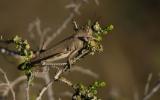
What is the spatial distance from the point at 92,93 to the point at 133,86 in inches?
238

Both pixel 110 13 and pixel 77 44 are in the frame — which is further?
pixel 110 13

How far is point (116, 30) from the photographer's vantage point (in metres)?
10.2

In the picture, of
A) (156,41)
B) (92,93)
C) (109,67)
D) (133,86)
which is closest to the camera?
(92,93)

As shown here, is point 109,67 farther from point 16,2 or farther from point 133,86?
point 16,2

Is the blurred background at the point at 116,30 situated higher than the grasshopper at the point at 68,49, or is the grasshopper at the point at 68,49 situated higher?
the blurred background at the point at 116,30

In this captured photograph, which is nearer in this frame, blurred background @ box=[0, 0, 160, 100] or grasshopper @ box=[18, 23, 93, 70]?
grasshopper @ box=[18, 23, 93, 70]

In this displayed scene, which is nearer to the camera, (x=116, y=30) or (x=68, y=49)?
(x=68, y=49)

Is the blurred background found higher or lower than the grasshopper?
higher

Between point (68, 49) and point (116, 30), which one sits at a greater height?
point (116, 30)

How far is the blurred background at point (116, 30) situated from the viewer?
937 centimetres

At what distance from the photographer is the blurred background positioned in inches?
369

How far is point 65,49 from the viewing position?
3.15 m

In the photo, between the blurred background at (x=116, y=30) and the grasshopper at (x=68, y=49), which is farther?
the blurred background at (x=116, y=30)

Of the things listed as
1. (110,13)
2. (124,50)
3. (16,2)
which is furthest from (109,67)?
(16,2)
